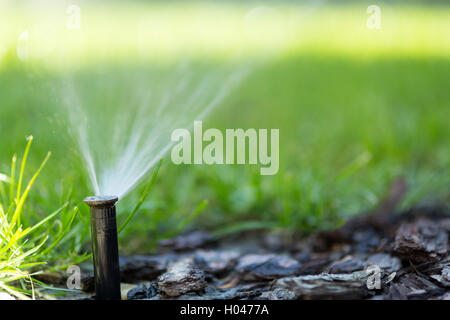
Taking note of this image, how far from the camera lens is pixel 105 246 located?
5.94 feet

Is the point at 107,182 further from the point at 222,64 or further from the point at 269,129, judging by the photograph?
the point at 222,64

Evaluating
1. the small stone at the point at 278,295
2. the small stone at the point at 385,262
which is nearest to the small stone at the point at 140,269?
the small stone at the point at 278,295

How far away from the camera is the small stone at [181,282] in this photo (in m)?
1.94

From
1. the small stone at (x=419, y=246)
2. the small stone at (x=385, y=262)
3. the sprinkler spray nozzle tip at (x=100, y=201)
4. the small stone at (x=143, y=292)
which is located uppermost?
the sprinkler spray nozzle tip at (x=100, y=201)

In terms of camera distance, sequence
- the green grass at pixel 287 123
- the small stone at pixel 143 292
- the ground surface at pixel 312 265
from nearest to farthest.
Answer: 1. the ground surface at pixel 312 265
2. the small stone at pixel 143 292
3. the green grass at pixel 287 123

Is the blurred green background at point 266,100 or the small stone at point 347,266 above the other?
the blurred green background at point 266,100

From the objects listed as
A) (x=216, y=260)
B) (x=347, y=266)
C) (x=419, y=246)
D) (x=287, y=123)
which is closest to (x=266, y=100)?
(x=287, y=123)

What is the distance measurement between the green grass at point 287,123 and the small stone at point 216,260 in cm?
20

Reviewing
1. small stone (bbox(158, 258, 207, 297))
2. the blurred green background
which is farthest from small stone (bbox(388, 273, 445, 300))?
the blurred green background

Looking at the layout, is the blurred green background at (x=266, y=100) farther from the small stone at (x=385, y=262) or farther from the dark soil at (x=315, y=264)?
the small stone at (x=385, y=262)

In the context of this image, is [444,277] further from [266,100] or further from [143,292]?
[266,100]

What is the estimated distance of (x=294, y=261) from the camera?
225 cm

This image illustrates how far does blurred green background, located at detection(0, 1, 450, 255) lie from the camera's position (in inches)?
115
